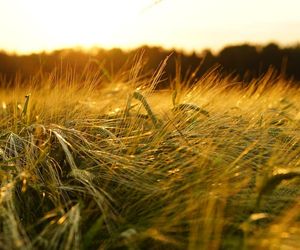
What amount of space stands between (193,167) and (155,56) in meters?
6.23

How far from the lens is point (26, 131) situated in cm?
164

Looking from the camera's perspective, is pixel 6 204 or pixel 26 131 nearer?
pixel 6 204

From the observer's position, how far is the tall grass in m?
1.08

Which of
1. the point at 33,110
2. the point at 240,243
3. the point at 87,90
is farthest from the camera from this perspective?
the point at 87,90

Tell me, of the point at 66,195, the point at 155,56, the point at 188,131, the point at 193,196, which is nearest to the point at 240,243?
the point at 193,196

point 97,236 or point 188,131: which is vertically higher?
point 188,131

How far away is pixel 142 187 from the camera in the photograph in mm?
1322

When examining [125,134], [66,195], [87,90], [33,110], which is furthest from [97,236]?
[87,90]

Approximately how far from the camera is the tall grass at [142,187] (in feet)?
3.54

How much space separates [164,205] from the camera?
50.3 inches

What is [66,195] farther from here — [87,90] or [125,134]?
[87,90]

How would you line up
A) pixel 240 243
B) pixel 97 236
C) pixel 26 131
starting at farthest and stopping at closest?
pixel 26 131 → pixel 97 236 → pixel 240 243

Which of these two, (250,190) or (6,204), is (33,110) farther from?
(250,190)

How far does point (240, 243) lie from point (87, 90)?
4.10 feet
